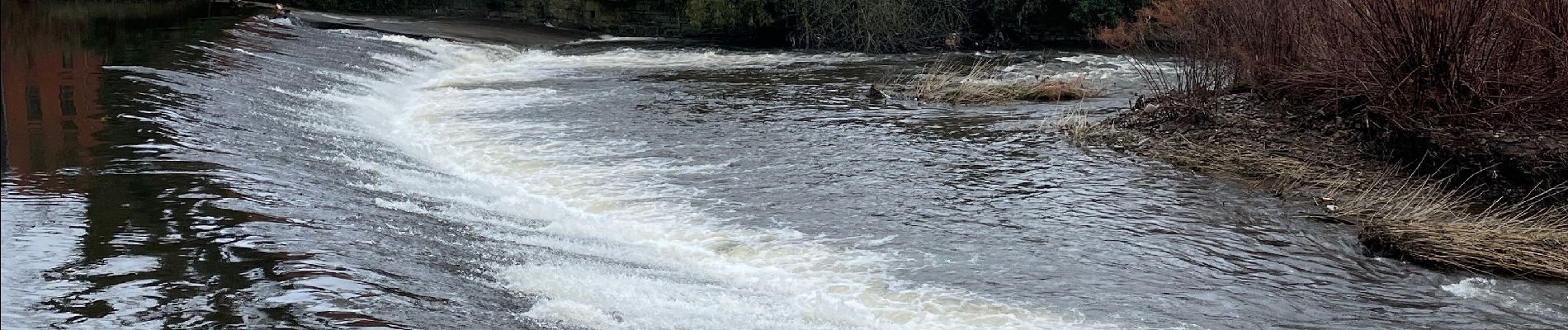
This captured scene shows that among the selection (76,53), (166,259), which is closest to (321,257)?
(166,259)

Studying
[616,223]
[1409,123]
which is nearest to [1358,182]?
[1409,123]

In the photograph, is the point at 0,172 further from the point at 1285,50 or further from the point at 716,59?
the point at 716,59

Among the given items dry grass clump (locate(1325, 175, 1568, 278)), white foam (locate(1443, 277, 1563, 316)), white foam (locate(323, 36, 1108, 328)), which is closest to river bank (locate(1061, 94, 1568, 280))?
dry grass clump (locate(1325, 175, 1568, 278))

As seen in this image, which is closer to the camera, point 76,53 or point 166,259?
point 166,259

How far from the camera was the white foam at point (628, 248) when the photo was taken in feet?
24.9

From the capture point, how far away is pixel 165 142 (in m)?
11.3

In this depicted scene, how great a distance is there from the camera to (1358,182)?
11.6 m

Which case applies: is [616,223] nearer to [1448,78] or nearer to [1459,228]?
[1459,228]

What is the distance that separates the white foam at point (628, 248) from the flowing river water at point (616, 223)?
4 cm

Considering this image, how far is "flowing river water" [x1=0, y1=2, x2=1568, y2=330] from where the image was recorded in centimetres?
719

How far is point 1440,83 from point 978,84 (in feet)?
27.7

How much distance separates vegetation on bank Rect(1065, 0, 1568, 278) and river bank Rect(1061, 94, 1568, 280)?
2cm

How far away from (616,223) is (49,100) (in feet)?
23.3

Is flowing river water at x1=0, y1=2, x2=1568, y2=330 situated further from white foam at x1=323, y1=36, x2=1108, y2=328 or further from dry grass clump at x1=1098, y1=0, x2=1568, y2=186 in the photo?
dry grass clump at x1=1098, y1=0, x2=1568, y2=186
